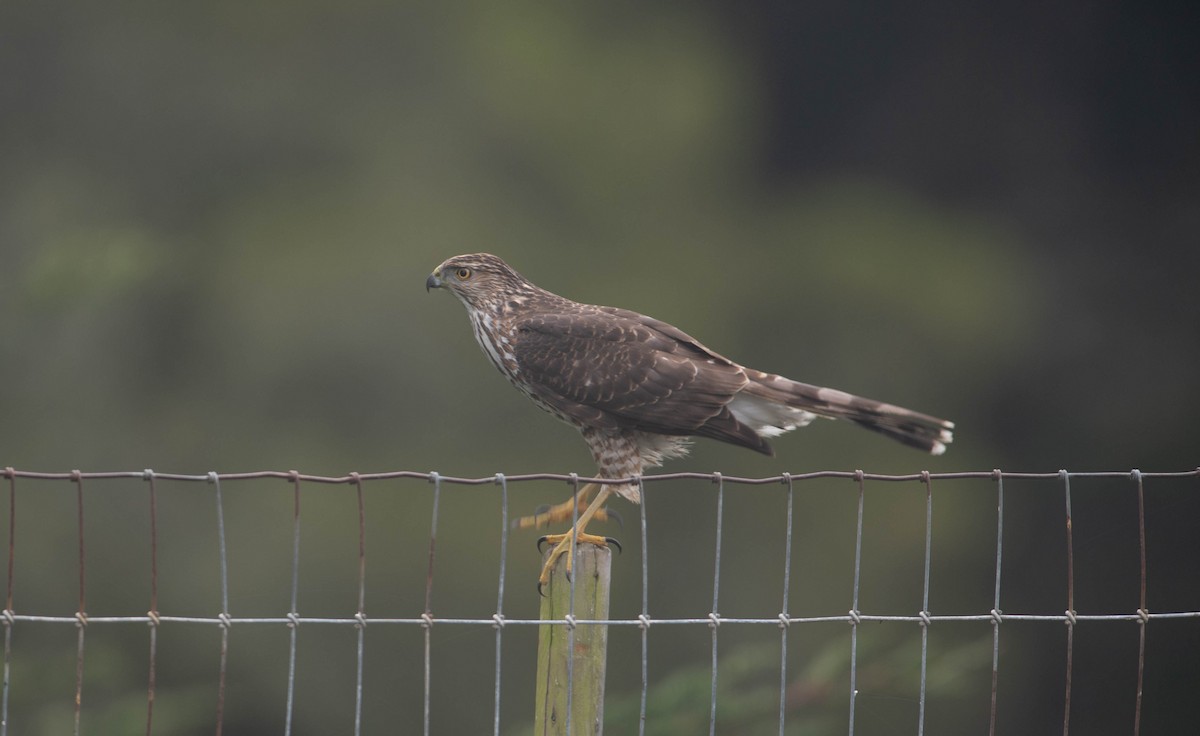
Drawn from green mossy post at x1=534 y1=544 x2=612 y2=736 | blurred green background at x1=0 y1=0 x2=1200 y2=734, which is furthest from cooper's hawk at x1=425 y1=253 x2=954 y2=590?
blurred green background at x1=0 y1=0 x2=1200 y2=734

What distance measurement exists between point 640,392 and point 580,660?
4.01 feet

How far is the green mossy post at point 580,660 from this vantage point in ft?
7.63

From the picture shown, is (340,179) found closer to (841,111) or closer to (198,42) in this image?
(198,42)

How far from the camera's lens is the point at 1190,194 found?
9.36 meters

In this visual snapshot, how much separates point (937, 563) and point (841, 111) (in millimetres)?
3594

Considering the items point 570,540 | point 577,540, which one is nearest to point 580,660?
point 577,540

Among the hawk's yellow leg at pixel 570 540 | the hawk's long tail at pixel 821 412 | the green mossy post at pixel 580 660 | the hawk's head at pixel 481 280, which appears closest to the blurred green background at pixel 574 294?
the hawk's long tail at pixel 821 412

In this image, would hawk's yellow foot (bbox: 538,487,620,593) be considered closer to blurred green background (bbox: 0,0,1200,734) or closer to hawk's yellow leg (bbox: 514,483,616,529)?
hawk's yellow leg (bbox: 514,483,616,529)

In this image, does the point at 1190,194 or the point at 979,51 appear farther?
the point at 979,51

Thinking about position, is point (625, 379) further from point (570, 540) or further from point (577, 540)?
point (577, 540)

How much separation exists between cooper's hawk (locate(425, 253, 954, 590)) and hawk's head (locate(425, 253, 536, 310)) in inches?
4.2

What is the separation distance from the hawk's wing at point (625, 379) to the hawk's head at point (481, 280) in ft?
0.83

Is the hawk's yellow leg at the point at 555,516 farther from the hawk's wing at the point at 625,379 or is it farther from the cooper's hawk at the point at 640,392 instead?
the hawk's wing at the point at 625,379

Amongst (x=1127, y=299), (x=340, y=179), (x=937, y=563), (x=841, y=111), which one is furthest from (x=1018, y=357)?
(x=340, y=179)
